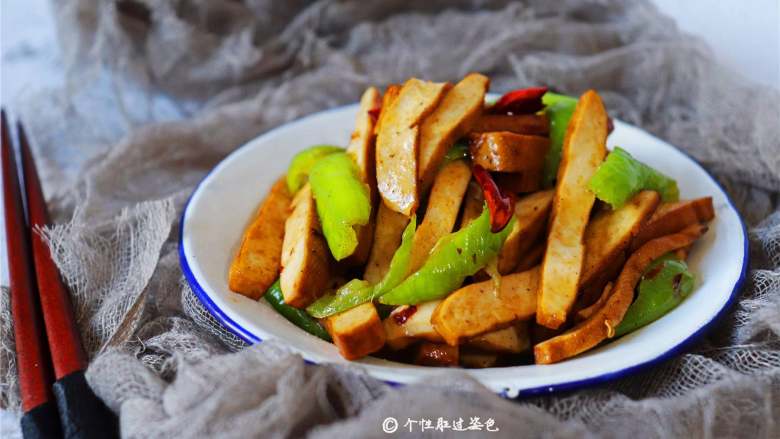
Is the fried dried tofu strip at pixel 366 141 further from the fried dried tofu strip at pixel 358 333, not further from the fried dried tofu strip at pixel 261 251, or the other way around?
the fried dried tofu strip at pixel 358 333

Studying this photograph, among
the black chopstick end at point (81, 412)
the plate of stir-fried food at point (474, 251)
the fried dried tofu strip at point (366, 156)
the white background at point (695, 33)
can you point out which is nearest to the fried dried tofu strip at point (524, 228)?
the plate of stir-fried food at point (474, 251)

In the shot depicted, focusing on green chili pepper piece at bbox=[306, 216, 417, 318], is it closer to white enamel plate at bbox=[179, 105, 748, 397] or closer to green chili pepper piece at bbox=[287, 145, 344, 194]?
white enamel plate at bbox=[179, 105, 748, 397]

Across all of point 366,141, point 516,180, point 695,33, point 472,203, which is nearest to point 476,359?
point 472,203

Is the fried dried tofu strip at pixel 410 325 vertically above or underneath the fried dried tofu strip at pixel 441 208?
underneath

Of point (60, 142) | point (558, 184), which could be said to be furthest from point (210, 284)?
point (60, 142)

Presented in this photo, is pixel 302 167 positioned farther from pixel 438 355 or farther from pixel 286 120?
pixel 286 120

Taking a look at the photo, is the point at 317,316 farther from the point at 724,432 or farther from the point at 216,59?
the point at 216,59
